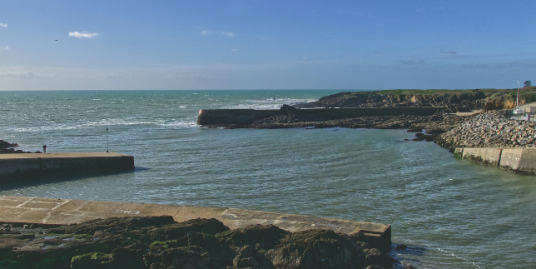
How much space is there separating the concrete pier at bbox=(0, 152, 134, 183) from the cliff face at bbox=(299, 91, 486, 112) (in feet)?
116

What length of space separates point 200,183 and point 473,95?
1942 inches

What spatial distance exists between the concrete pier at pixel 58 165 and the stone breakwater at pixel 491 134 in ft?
55.1

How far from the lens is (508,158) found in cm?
1638

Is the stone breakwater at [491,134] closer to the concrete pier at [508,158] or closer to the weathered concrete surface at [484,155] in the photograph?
the weathered concrete surface at [484,155]

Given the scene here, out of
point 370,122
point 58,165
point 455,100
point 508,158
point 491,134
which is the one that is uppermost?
point 455,100

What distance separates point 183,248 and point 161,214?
9.43ft

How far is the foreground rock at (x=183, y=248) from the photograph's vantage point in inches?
237

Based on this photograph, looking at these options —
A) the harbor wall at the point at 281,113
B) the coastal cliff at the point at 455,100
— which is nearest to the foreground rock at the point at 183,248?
the harbor wall at the point at 281,113

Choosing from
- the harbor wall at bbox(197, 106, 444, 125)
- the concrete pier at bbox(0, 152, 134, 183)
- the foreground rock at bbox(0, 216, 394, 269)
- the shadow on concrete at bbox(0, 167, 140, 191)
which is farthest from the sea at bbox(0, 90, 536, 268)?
the harbor wall at bbox(197, 106, 444, 125)

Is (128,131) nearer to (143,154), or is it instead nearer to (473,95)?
(143,154)

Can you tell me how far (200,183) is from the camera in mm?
14164

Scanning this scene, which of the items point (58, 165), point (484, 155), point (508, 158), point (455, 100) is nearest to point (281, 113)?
point (484, 155)

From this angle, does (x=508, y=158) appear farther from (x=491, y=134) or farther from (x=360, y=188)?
(x=360, y=188)

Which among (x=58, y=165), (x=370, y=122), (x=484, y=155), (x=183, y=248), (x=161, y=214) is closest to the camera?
(x=183, y=248)
